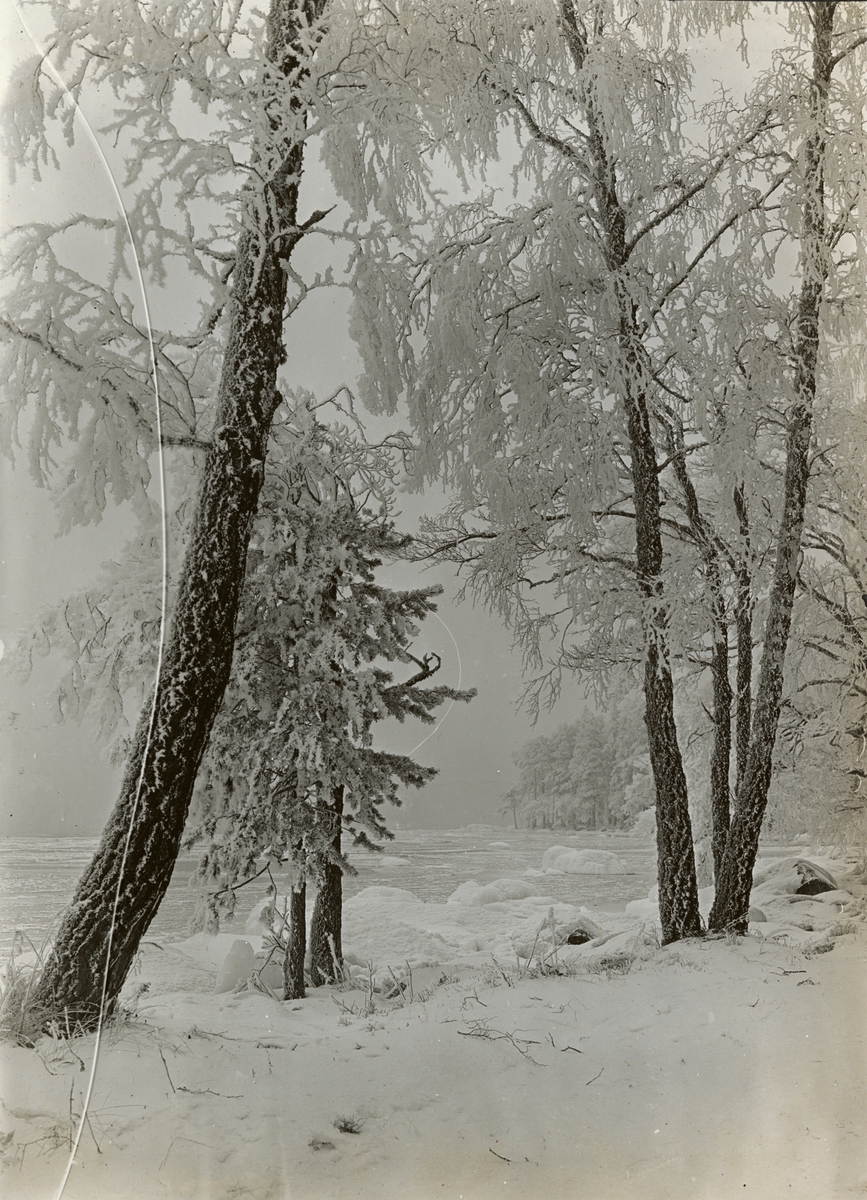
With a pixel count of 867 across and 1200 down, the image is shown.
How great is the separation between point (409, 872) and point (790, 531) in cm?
179

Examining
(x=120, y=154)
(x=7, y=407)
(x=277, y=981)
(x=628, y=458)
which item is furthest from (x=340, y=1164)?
(x=120, y=154)

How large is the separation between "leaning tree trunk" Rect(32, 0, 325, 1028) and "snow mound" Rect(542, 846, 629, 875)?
120cm

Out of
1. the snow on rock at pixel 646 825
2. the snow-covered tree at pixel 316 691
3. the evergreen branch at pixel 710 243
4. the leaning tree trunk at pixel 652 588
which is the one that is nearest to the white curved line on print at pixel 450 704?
the snow-covered tree at pixel 316 691

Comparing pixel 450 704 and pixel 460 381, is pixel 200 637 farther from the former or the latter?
pixel 460 381

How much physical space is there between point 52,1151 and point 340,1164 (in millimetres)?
669

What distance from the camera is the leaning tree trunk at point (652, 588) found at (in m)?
2.95

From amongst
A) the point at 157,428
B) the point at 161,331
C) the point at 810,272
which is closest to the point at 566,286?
the point at 810,272

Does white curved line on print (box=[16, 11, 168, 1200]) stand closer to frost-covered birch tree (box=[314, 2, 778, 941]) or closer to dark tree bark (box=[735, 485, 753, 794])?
frost-covered birch tree (box=[314, 2, 778, 941])

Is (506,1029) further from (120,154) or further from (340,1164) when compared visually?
(120,154)

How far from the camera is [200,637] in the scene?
7.91ft

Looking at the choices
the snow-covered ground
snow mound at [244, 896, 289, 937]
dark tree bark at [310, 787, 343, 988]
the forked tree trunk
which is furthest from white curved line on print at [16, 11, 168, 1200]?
the forked tree trunk

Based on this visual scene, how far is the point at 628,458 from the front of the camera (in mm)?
3053

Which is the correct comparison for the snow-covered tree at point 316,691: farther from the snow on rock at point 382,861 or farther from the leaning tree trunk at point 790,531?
the leaning tree trunk at point 790,531

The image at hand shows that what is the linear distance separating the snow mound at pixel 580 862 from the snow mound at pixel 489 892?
11 cm
